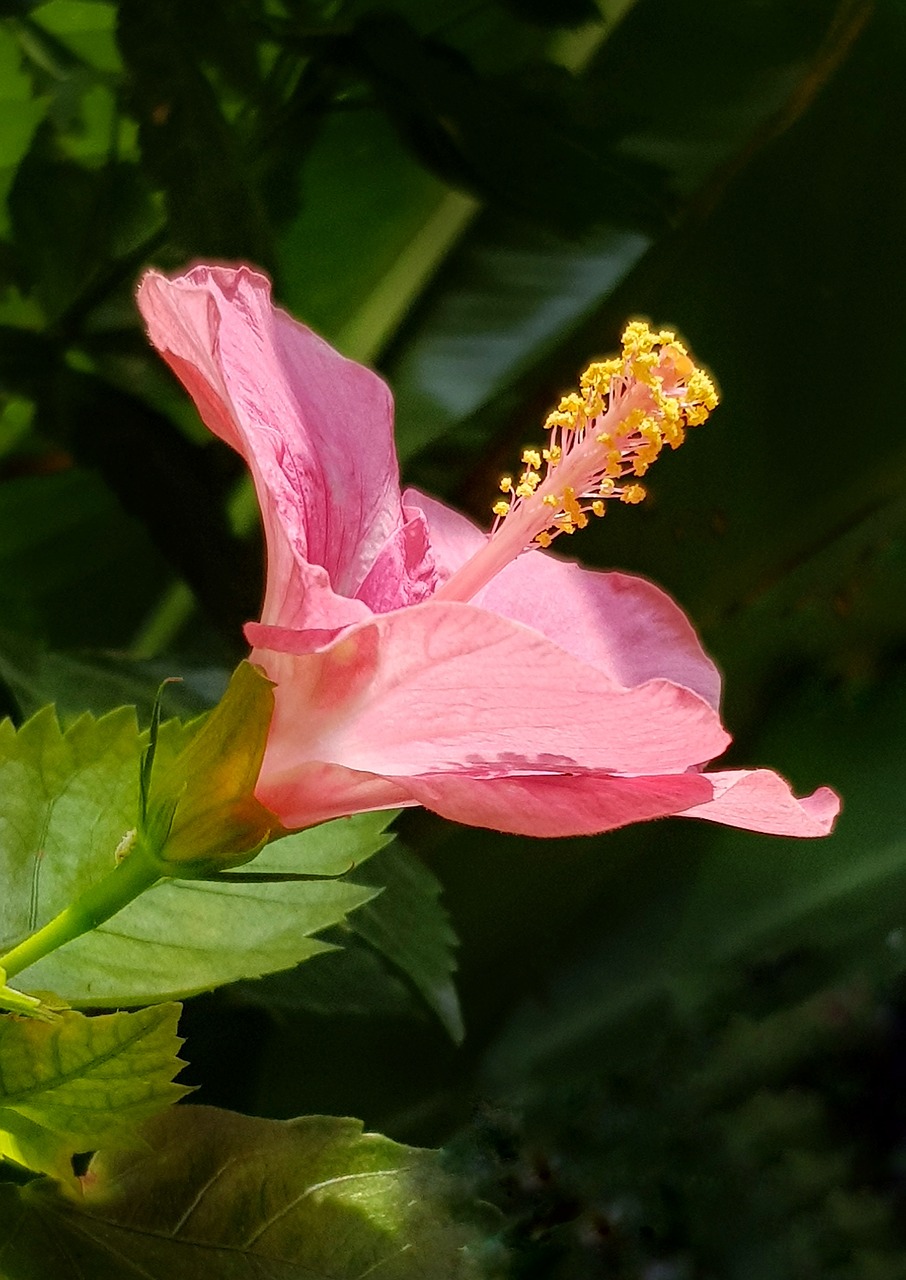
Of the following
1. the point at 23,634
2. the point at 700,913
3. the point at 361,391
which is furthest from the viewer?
the point at 700,913

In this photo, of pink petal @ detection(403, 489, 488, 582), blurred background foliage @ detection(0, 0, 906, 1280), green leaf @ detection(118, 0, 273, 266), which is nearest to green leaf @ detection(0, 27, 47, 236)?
blurred background foliage @ detection(0, 0, 906, 1280)

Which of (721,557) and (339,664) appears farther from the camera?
(721,557)

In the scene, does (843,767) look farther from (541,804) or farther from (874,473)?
(541,804)

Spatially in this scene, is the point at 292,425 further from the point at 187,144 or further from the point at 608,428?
the point at 187,144

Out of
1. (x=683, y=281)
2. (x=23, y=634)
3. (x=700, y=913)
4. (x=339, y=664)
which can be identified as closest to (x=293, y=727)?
(x=339, y=664)

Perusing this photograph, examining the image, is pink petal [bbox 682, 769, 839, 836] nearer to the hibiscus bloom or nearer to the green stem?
the hibiscus bloom

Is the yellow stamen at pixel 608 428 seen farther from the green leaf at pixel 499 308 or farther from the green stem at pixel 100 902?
the green leaf at pixel 499 308

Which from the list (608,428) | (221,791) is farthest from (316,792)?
(608,428)
